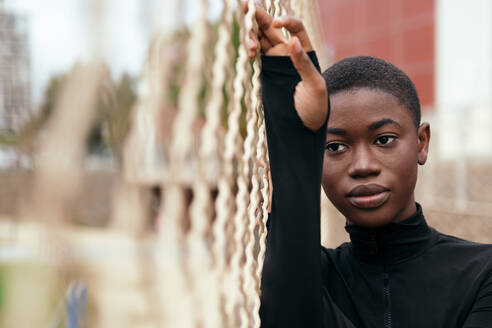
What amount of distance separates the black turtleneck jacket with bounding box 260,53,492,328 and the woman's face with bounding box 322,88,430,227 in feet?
0.25

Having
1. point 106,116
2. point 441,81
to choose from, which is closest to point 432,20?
point 441,81

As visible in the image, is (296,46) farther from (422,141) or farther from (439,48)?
(439,48)

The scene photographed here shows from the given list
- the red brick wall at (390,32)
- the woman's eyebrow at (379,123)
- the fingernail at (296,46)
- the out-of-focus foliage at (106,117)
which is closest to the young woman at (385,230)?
the woman's eyebrow at (379,123)

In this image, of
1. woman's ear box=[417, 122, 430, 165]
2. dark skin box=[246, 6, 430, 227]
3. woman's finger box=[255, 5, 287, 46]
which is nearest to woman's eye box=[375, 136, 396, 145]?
dark skin box=[246, 6, 430, 227]

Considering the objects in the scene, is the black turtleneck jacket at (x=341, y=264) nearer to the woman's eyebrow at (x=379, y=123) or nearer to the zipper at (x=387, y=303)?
the zipper at (x=387, y=303)

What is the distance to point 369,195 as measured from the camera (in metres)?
1.06

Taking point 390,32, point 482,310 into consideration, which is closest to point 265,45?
point 482,310

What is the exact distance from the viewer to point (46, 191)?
52 cm

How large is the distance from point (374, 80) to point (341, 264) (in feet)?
1.38

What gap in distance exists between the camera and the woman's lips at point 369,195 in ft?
3.47

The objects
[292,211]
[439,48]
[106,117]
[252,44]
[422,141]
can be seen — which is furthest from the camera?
[439,48]

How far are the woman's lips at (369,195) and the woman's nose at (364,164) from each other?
26mm

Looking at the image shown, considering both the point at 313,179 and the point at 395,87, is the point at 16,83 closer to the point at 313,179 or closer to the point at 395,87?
the point at 313,179

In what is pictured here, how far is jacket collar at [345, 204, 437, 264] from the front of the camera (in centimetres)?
112
